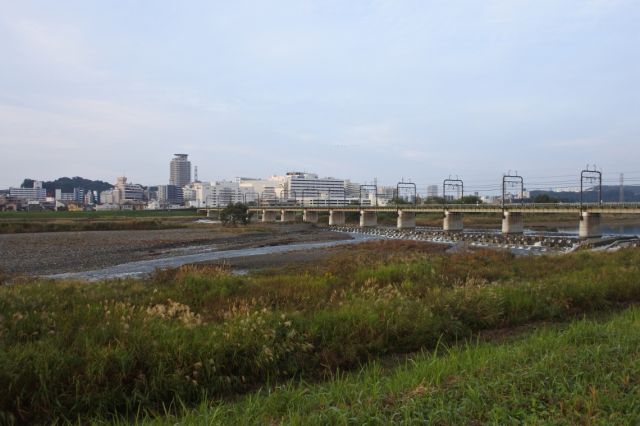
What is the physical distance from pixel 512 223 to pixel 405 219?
25554mm

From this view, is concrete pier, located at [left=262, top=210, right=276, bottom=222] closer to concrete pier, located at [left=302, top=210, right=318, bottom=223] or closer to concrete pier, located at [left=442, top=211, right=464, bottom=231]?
concrete pier, located at [left=302, top=210, right=318, bottom=223]

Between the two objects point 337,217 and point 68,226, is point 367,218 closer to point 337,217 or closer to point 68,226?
point 337,217

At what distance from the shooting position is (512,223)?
6234 cm

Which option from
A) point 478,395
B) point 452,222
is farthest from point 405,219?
point 478,395

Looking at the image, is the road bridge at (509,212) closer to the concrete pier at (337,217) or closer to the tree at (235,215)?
the concrete pier at (337,217)

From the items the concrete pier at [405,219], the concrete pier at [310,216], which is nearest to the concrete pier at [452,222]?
the concrete pier at [405,219]

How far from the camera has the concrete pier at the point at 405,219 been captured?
3334 inches

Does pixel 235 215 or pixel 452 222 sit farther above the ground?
pixel 235 215

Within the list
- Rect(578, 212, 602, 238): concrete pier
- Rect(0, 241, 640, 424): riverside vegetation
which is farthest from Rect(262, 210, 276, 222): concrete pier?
Rect(0, 241, 640, 424): riverside vegetation

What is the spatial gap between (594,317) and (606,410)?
6.89 meters

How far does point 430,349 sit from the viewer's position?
838 cm

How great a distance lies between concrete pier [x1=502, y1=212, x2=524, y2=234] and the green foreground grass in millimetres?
58621

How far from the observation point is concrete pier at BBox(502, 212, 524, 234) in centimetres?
6153

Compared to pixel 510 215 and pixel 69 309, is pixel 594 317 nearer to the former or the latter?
pixel 69 309
